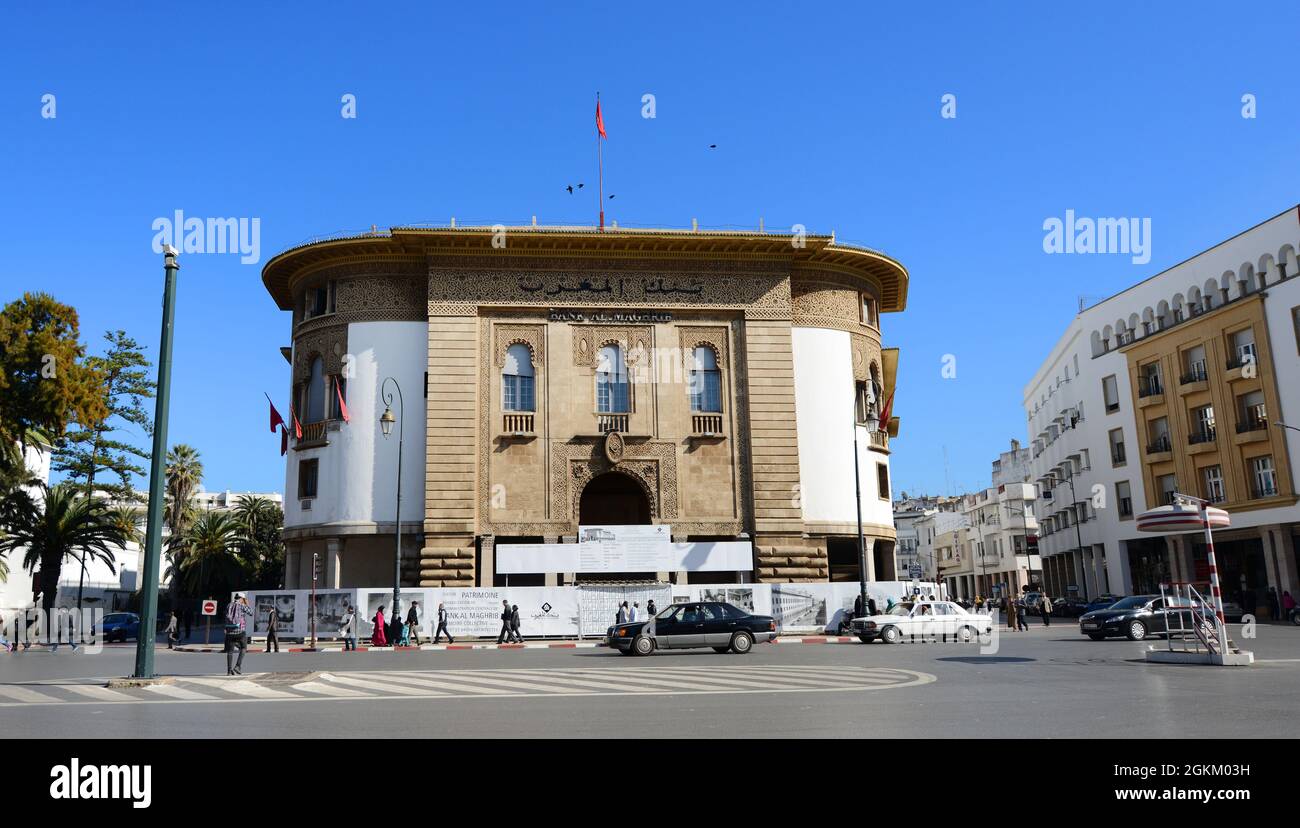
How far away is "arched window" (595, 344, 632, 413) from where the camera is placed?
39531 mm

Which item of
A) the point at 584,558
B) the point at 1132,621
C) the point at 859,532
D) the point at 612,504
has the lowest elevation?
the point at 1132,621

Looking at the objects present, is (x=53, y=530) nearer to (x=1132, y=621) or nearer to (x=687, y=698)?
(x=687, y=698)

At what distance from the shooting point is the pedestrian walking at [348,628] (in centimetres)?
2967

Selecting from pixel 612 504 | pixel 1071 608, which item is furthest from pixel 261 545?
pixel 1071 608

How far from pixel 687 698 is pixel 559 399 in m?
26.5

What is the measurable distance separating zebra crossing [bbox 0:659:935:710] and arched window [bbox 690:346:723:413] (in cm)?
2170

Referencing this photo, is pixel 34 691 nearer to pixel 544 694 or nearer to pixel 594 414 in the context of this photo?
pixel 544 694

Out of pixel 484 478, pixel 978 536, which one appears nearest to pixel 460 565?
pixel 484 478

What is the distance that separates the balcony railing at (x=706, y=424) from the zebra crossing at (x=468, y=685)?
68.2 ft

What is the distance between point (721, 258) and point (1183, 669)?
26.8m

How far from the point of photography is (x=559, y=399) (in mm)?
39031

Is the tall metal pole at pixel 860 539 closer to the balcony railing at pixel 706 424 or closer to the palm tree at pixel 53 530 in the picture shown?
the balcony railing at pixel 706 424

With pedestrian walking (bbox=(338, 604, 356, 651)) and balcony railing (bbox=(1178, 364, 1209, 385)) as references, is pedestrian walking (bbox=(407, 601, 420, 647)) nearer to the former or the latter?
pedestrian walking (bbox=(338, 604, 356, 651))

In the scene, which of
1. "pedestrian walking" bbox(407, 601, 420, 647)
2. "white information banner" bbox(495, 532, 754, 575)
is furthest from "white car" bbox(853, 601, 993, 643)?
"pedestrian walking" bbox(407, 601, 420, 647)
